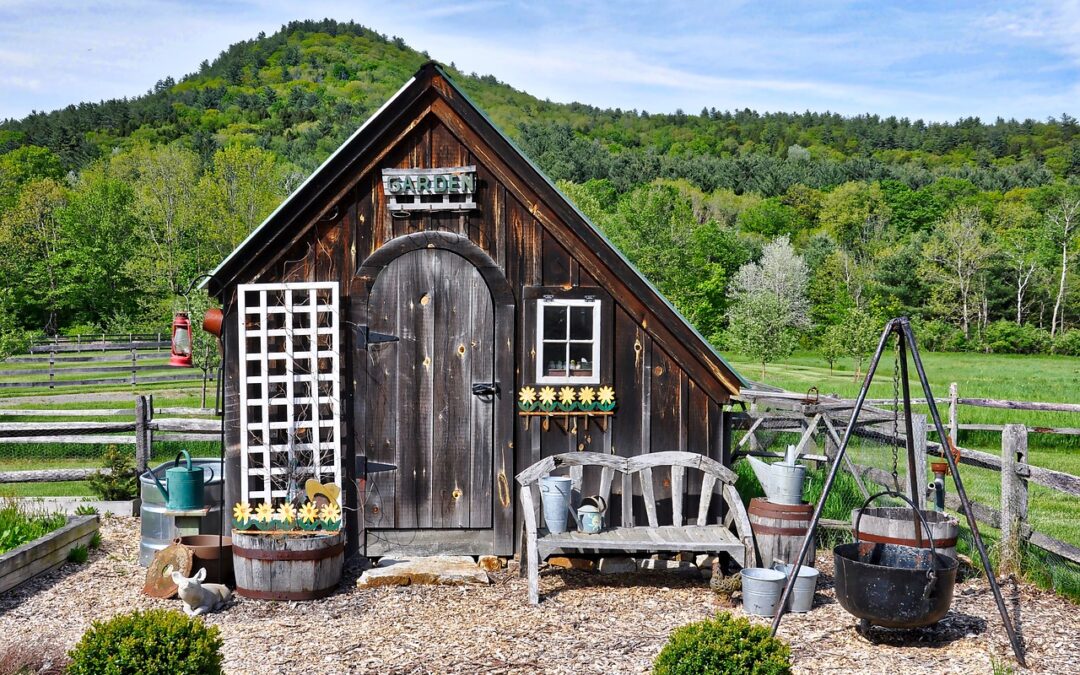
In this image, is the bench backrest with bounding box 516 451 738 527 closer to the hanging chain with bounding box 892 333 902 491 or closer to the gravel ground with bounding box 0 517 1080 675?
the gravel ground with bounding box 0 517 1080 675

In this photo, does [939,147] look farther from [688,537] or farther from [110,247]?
[688,537]

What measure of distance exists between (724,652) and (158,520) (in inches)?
240

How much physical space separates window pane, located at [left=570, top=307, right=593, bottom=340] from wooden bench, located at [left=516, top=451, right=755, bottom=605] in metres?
1.23

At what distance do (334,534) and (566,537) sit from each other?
2072 mm

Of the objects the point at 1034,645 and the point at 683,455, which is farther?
the point at 683,455

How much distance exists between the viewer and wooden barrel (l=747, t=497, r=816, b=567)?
7883 mm

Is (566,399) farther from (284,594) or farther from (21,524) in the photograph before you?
(21,524)

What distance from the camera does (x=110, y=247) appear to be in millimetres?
47625

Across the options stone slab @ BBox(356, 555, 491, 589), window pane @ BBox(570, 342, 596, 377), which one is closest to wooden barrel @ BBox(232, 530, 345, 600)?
stone slab @ BBox(356, 555, 491, 589)

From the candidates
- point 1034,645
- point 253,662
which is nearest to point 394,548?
point 253,662

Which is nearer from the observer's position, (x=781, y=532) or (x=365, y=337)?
(x=781, y=532)

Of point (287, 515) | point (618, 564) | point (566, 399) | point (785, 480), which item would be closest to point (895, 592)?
point (785, 480)

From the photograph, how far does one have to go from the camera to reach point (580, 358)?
878 cm

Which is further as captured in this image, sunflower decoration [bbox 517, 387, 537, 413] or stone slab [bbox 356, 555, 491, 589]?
sunflower decoration [bbox 517, 387, 537, 413]
